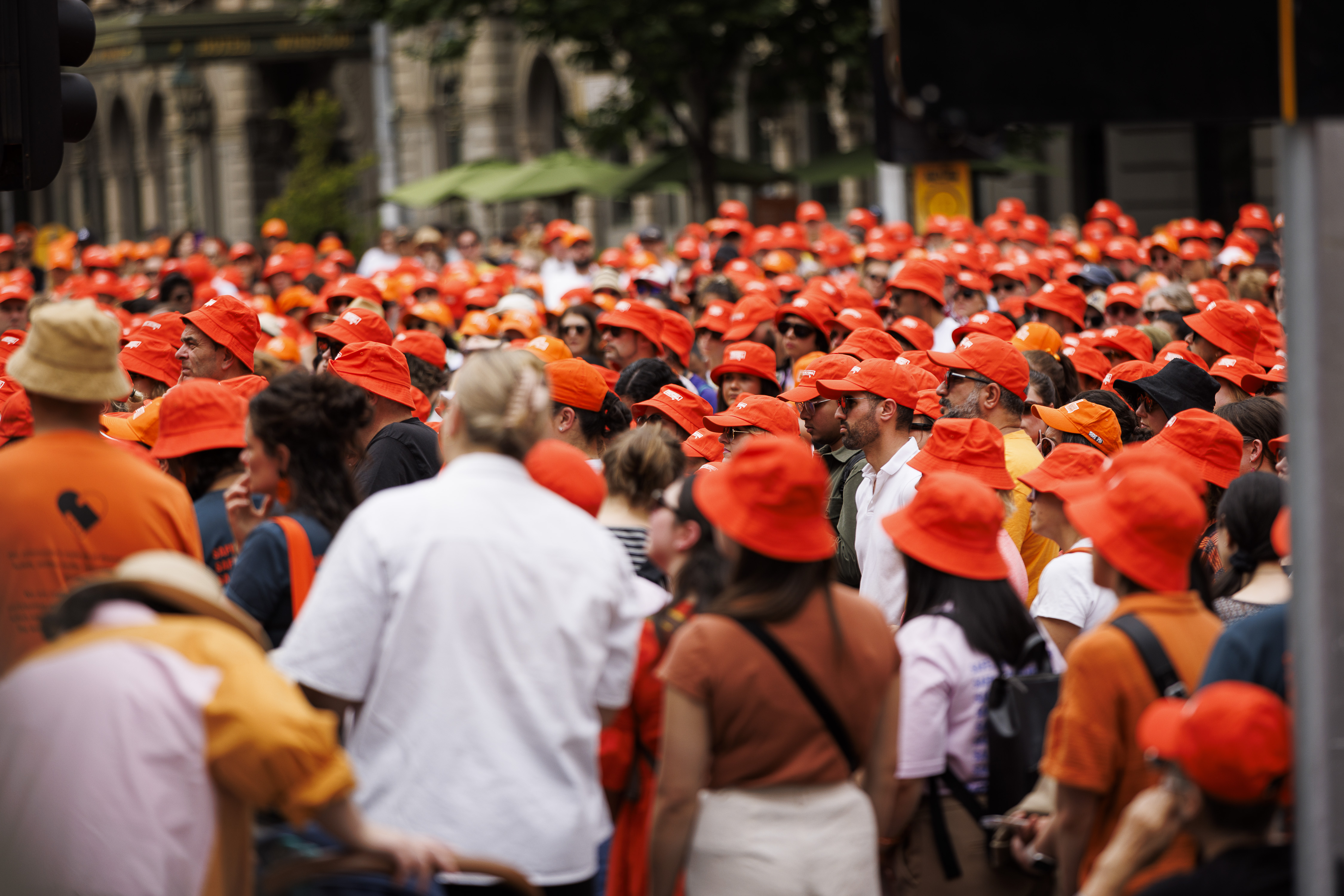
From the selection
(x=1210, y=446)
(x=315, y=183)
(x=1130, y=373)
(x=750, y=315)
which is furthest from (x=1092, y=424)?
(x=315, y=183)

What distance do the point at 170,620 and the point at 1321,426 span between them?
2.26m

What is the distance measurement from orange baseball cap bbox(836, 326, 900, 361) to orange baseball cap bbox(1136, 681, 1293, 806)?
4.99m

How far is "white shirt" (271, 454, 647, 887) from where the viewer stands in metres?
3.79

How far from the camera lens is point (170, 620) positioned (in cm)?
331

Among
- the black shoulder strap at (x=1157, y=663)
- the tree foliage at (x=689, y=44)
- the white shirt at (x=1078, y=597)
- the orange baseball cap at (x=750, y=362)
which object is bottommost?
the white shirt at (x=1078, y=597)

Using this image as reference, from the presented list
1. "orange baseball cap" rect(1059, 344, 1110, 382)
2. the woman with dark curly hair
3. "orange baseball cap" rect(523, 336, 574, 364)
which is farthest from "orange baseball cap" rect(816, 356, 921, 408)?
the woman with dark curly hair

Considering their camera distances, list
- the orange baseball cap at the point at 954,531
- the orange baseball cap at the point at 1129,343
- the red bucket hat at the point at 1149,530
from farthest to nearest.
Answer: the orange baseball cap at the point at 1129,343, the orange baseball cap at the point at 954,531, the red bucket hat at the point at 1149,530

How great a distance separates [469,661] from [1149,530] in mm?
1690

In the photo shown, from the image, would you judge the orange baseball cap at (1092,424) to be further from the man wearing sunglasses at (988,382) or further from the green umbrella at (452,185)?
the green umbrella at (452,185)

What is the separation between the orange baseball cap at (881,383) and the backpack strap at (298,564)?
3.03 metres

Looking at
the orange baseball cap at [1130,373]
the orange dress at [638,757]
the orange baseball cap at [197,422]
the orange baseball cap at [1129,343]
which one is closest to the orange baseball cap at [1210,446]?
the orange baseball cap at [1130,373]

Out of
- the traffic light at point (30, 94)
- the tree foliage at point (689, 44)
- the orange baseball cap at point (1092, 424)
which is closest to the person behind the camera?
the traffic light at point (30, 94)

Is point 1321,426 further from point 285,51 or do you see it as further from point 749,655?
point 285,51

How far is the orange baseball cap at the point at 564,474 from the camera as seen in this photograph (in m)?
4.87
